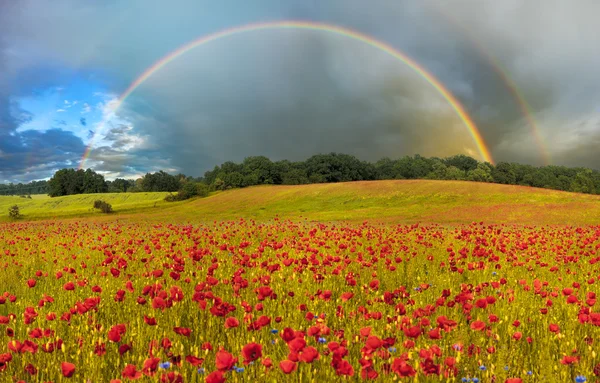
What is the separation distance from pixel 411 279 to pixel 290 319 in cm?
321

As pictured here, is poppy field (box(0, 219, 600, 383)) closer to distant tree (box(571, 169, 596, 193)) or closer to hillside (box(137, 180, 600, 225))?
hillside (box(137, 180, 600, 225))

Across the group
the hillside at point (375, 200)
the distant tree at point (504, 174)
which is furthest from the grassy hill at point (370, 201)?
the distant tree at point (504, 174)

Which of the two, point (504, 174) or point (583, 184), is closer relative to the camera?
point (583, 184)

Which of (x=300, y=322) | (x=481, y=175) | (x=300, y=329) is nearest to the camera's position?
(x=300, y=329)

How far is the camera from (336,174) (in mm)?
114938

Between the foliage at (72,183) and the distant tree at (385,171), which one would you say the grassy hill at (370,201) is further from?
the foliage at (72,183)

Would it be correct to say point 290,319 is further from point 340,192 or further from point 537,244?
point 340,192

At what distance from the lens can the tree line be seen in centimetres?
10888

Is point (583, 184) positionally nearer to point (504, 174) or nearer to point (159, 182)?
point (504, 174)

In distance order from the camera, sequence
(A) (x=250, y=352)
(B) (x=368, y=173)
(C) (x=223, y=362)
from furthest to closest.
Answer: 1. (B) (x=368, y=173)
2. (A) (x=250, y=352)
3. (C) (x=223, y=362)

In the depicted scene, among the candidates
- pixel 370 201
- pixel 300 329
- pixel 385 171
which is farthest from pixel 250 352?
pixel 385 171

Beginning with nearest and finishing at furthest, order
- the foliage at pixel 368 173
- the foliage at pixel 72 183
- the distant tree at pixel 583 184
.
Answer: the foliage at pixel 368 173
the distant tree at pixel 583 184
the foliage at pixel 72 183

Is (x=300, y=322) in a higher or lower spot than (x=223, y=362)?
lower

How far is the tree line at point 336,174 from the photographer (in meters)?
109
